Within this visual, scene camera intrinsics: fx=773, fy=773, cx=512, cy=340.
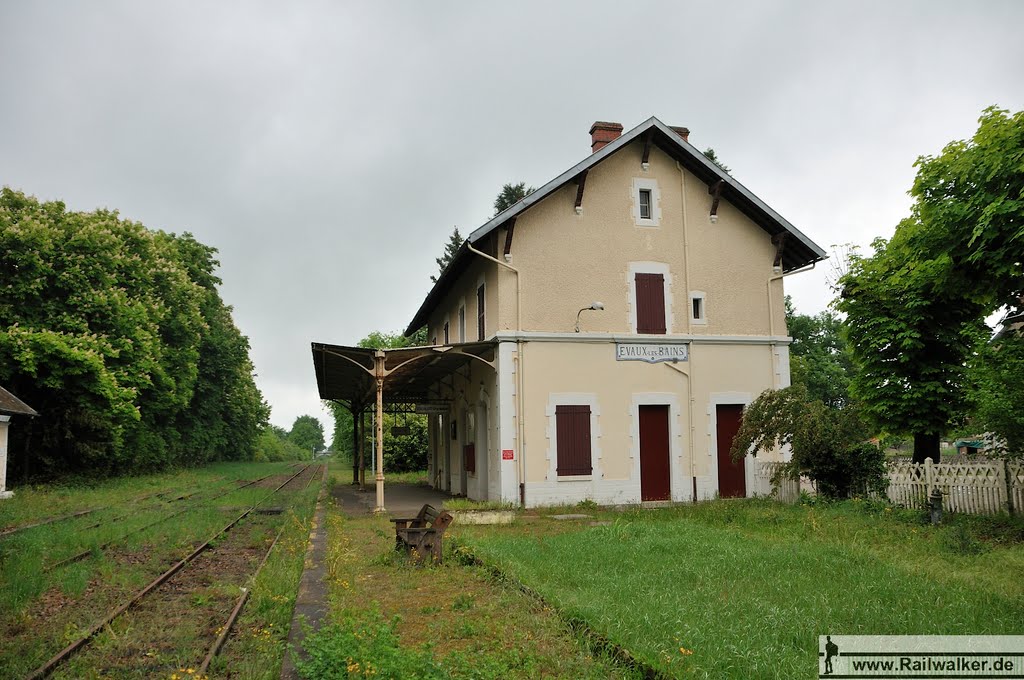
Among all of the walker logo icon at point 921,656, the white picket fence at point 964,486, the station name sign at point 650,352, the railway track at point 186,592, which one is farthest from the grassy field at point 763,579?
the station name sign at point 650,352

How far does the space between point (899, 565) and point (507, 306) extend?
9.43m

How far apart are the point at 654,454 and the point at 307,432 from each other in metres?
141

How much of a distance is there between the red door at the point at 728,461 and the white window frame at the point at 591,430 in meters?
2.83

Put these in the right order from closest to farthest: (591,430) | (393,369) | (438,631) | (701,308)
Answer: (438,631) → (393,369) → (591,430) → (701,308)

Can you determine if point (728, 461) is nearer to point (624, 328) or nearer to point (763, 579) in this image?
point (624, 328)

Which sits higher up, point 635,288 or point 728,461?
point 635,288

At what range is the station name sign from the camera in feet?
54.9

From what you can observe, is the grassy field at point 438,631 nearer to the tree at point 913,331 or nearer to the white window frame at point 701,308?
the tree at point 913,331

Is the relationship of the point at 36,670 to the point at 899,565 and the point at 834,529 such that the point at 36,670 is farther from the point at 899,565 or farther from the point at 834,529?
the point at 834,529

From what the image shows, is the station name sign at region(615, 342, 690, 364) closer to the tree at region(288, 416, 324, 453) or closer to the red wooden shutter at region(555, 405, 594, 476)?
the red wooden shutter at region(555, 405, 594, 476)

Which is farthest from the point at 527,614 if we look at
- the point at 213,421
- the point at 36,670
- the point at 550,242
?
the point at 213,421

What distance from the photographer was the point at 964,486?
12164 millimetres

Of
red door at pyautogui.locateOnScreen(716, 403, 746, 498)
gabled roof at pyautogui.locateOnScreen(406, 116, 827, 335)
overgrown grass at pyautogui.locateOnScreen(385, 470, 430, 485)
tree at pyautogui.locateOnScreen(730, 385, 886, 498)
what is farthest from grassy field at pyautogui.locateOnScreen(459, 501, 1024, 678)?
overgrown grass at pyautogui.locateOnScreen(385, 470, 430, 485)

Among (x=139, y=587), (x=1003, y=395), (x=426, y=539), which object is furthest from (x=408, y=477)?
(x=1003, y=395)
